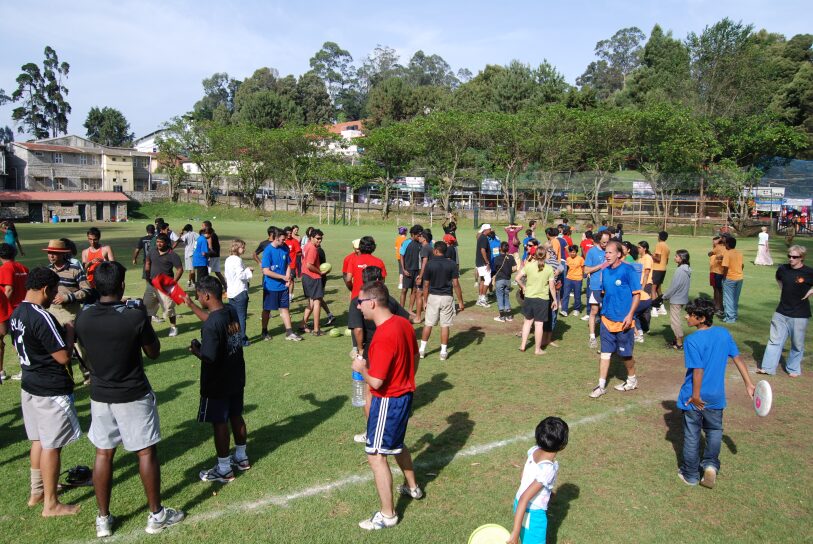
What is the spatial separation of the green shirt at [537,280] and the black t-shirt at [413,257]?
2979 millimetres

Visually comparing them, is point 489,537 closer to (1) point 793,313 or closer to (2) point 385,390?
(2) point 385,390

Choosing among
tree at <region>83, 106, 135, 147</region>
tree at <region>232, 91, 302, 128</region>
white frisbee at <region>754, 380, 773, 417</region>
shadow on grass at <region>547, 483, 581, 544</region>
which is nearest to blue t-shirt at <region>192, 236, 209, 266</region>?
shadow on grass at <region>547, 483, 581, 544</region>

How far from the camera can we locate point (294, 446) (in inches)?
240

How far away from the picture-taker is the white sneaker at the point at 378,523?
460 centimetres

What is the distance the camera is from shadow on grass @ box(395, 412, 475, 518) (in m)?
5.45

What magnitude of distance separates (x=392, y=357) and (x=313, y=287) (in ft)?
21.0

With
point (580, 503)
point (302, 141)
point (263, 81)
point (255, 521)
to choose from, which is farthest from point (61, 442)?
point (263, 81)

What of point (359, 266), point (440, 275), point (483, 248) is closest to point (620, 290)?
point (440, 275)

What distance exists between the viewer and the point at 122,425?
443 cm

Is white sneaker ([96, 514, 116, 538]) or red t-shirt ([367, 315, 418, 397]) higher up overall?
red t-shirt ([367, 315, 418, 397])

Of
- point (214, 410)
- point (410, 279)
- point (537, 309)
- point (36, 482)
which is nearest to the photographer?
point (36, 482)

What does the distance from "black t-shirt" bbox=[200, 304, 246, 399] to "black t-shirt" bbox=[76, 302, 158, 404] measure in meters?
0.66

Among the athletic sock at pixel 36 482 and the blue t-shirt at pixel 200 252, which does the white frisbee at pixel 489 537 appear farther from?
the blue t-shirt at pixel 200 252

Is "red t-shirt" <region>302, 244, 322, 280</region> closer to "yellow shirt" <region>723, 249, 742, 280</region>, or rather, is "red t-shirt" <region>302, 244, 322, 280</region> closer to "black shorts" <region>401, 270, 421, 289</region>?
"black shorts" <region>401, 270, 421, 289</region>
